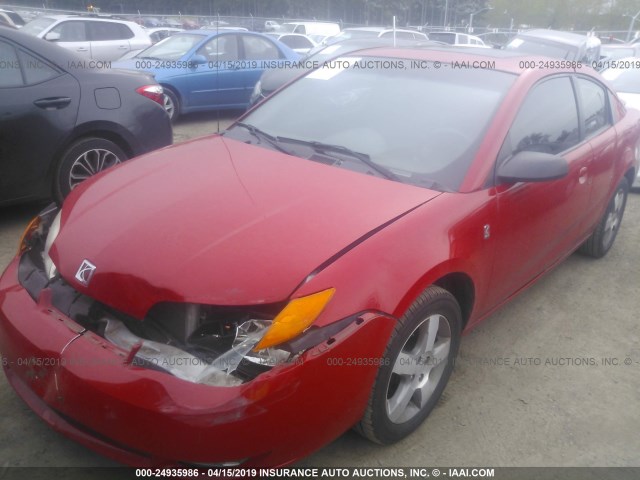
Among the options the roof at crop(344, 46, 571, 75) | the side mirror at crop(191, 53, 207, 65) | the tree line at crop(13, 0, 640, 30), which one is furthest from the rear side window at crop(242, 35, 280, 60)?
the tree line at crop(13, 0, 640, 30)

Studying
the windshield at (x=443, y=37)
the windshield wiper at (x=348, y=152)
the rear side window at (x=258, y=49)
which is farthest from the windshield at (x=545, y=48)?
the windshield wiper at (x=348, y=152)

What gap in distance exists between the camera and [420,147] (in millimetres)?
2770

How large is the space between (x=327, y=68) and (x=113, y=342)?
2292mm

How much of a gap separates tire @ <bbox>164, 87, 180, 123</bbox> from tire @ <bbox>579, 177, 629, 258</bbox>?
601 cm

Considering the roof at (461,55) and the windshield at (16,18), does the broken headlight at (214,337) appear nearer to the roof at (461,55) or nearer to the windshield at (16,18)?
the roof at (461,55)

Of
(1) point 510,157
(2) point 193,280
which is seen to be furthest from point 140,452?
(1) point 510,157

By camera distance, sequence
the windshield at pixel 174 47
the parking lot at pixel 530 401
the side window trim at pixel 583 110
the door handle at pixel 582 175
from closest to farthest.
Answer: the parking lot at pixel 530 401 → the door handle at pixel 582 175 → the side window trim at pixel 583 110 → the windshield at pixel 174 47

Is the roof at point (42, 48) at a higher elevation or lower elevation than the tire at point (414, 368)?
higher

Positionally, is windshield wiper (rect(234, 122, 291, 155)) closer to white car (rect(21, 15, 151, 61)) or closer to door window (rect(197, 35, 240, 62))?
door window (rect(197, 35, 240, 62))

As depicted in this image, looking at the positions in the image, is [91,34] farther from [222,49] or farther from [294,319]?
[294,319]

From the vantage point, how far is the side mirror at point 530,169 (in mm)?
2609

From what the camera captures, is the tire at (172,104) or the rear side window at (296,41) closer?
the tire at (172,104)

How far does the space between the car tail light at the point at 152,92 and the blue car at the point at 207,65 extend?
3.24 meters

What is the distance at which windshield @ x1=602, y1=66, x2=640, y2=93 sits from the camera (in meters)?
7.45
